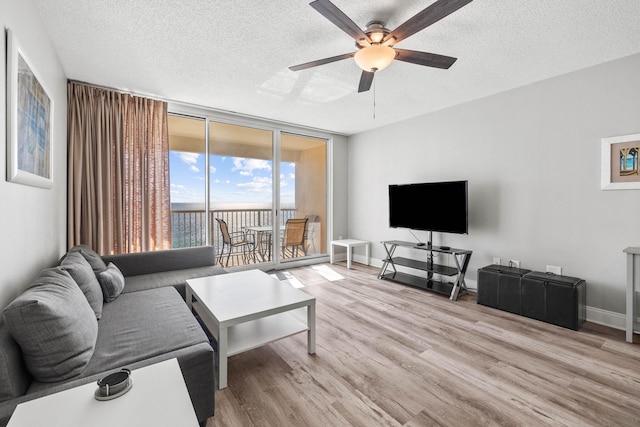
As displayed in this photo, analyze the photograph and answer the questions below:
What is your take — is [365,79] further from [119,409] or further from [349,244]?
[349,244]

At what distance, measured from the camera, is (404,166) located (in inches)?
179

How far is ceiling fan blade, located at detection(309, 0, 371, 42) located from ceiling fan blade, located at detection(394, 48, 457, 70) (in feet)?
1.05

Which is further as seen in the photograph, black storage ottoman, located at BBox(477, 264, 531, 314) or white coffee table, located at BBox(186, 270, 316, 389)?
black storage ottoman, located at BBox(477, 264, 531, 314)

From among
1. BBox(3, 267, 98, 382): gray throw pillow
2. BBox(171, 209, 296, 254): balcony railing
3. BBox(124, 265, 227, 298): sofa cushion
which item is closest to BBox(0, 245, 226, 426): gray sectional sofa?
BBox(3, 267, 98, 382): gray throw pillow

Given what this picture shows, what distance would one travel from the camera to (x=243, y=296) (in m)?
2.30

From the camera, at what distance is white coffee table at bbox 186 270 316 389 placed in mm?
1883

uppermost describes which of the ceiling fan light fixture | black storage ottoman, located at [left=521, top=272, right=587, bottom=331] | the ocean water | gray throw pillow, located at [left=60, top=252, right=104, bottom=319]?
the ceiling fan light fixture

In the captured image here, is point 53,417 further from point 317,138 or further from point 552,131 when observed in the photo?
point 317,138

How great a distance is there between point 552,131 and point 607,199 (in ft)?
2.78

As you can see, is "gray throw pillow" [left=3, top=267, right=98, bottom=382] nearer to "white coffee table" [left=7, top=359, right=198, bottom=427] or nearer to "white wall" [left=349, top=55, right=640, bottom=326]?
"white coffee table" [left=7, top=359, right=198, bottom=427]

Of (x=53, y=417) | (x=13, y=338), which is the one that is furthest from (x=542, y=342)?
(x=13, y=338)

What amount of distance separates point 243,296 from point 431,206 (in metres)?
2.68

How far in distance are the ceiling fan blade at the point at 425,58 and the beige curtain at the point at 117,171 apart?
9.89ft

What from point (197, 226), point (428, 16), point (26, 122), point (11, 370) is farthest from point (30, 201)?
point (428, 16)
